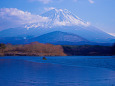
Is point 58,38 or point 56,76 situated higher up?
point 58,38

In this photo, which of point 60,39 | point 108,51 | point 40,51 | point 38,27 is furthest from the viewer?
point 38,27

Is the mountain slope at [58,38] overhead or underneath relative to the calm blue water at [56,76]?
overhead

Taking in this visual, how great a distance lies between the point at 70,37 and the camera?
452ft

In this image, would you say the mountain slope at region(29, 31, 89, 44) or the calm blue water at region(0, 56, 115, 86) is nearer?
the calm blue water at region(0, 56, 115, 86)

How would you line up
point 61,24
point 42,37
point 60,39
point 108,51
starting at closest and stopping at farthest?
1. point 108,51
2. point 60,39
3. point 42,37
4. point 61,24

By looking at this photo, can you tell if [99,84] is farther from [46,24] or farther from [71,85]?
[46,24]

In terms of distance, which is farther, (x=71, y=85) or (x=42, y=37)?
(x=42, y=37)

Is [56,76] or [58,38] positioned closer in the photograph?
[56,76]

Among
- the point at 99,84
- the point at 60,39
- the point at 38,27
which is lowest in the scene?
the point at 99,84

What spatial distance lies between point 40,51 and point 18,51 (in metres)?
6.49

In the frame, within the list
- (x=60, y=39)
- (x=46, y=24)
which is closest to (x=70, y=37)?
(x=60, y=39)

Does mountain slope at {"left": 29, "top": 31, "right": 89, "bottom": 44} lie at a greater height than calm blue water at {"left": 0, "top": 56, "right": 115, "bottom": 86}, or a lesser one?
greater

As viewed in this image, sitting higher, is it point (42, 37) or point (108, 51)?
point (42, 37)

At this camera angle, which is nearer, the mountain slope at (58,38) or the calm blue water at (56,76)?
the calm blue water at (56,76)
